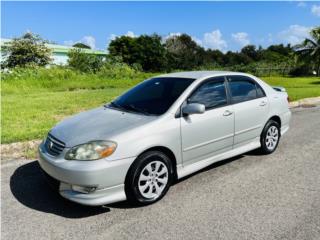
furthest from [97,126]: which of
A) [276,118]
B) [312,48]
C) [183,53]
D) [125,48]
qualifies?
[183,53]

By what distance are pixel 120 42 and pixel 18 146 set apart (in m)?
54.3

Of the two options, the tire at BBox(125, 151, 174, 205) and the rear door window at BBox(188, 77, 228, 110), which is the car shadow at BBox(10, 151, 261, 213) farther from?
the rear door window at BBox(188, 77, 228, 110)

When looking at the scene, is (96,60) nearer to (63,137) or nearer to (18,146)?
(18,146)

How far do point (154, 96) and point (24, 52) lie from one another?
32.2 metres

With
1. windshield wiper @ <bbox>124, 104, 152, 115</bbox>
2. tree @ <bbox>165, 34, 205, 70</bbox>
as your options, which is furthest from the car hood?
Result: tree @ <bbox>165, 34, 205, 70</bbox>

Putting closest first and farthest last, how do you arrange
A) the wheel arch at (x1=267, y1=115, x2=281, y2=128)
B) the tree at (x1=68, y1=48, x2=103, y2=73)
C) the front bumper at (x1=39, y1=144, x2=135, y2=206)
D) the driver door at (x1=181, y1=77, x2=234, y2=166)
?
the front bumper at (x1=39, y1=144, x2=135, y2=206), the driver door at (x1=181, y1=77, x2=234, y2=166), the wheel arch at (x1=267, y1=115, x2=281, y2=128), the tree at (x1=68, y1=48, x2=103, y2=73)

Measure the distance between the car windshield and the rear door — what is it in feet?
2.88

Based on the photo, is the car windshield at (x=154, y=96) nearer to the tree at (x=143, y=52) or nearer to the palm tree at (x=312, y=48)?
the palm tree at (x=312, y=48)

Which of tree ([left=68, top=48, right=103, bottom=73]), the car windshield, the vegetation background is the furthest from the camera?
tree ([left=68, top=48, right=103, bottom=73])

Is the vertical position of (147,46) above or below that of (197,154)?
above

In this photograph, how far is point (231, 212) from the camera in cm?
383

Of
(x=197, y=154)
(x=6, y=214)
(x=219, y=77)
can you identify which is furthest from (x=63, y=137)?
(x=219, y=77)

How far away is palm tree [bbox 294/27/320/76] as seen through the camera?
3525 centimetres

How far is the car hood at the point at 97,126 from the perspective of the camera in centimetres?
396
